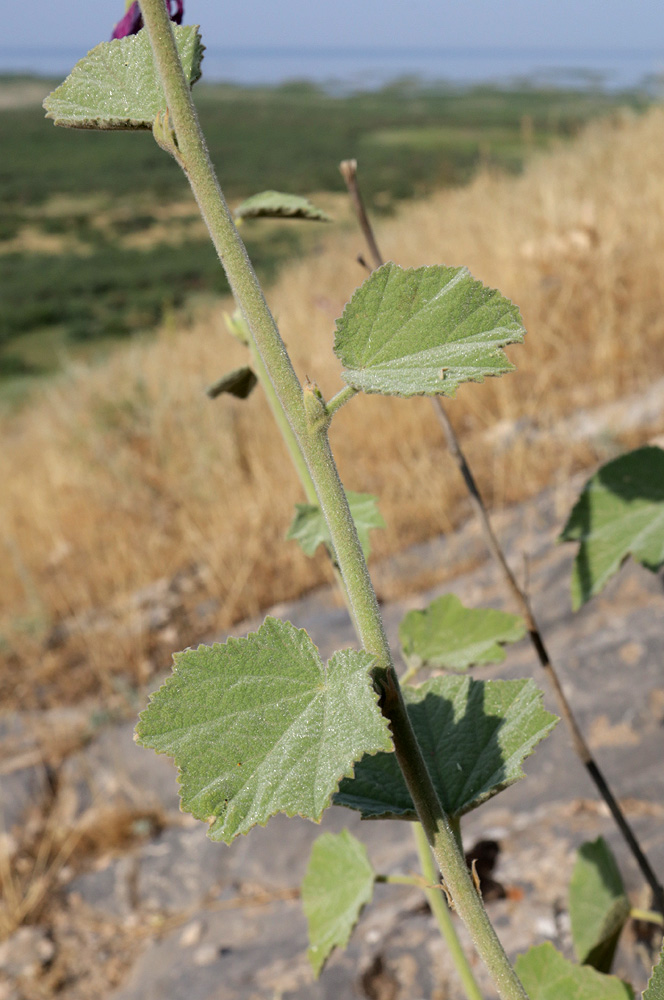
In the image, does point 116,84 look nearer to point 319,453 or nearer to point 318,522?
point 319,453

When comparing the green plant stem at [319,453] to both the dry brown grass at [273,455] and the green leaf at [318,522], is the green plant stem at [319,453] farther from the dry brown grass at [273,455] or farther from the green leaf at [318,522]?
the dry brown grass at [273,455]

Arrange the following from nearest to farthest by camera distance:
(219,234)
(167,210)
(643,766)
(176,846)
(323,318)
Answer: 1. (219,234)
2. (643,766)
3. (176,846)
4. (323,318)
5. (167,210)

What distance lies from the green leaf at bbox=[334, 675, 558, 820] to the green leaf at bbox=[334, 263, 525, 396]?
22 centimetres

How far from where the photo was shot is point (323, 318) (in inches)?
194

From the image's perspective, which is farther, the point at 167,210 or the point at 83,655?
the point at 167,210

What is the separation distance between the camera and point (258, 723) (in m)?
0.39

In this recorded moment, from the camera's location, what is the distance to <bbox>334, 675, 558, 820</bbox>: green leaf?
1.52ft

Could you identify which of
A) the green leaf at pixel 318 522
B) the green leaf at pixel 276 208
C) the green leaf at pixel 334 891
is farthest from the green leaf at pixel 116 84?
the green leaf at pixel 334 891

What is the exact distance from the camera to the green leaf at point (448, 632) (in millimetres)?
721

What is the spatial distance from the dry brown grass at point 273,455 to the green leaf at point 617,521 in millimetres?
1180

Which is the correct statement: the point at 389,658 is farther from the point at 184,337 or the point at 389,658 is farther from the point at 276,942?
the point at 184,337

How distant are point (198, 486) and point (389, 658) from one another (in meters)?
3.13

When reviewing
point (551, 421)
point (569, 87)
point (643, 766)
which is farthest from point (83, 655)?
point (569, 87)

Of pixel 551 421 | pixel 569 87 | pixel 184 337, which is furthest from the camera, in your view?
pixel 569 87
